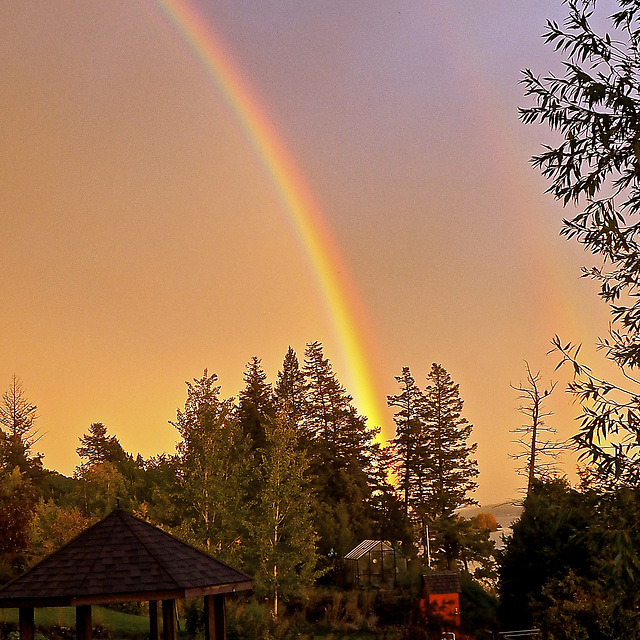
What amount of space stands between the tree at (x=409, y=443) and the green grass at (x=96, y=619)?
28732 mm

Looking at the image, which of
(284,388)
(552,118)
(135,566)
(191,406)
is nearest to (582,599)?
(135,566)

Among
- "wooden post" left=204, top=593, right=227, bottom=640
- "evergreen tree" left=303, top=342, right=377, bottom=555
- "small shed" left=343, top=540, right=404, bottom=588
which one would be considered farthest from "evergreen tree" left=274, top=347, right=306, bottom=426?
"wooden post" left=204, top=593, right=227, bottom=640

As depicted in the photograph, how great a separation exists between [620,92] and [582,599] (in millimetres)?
16240

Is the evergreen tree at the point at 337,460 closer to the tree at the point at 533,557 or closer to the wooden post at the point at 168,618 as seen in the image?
the tree at the point at 533,557

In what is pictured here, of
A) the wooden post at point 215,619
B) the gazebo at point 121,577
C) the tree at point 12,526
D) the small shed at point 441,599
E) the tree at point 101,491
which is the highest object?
the tree at point 101,491

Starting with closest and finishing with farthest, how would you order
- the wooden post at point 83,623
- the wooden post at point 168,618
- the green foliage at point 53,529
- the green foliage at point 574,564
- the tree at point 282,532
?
the green foliage at point 574,564 < the wooden post at point 83,623 < the wooden post at point 168,618 < the tree at point 282,532 < the green foliage at point 53,529

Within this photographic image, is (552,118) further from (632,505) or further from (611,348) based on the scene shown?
(632,505)

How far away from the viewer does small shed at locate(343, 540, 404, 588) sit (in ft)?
123

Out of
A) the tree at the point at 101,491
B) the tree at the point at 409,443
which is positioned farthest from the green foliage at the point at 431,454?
the tree at the point at 101,491

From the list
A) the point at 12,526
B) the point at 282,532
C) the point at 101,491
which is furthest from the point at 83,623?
the point at 101,491

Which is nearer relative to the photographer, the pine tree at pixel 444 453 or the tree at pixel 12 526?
the tree at pixel 12 526

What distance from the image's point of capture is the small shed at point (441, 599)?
29.5 metres

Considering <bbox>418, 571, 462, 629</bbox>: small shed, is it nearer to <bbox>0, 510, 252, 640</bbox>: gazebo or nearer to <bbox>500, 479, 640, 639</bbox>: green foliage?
<bbox>500, 479, 640, 639</bbox>: green foliage

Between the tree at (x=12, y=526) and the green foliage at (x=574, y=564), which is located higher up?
the tree at (x=12, y=526)
